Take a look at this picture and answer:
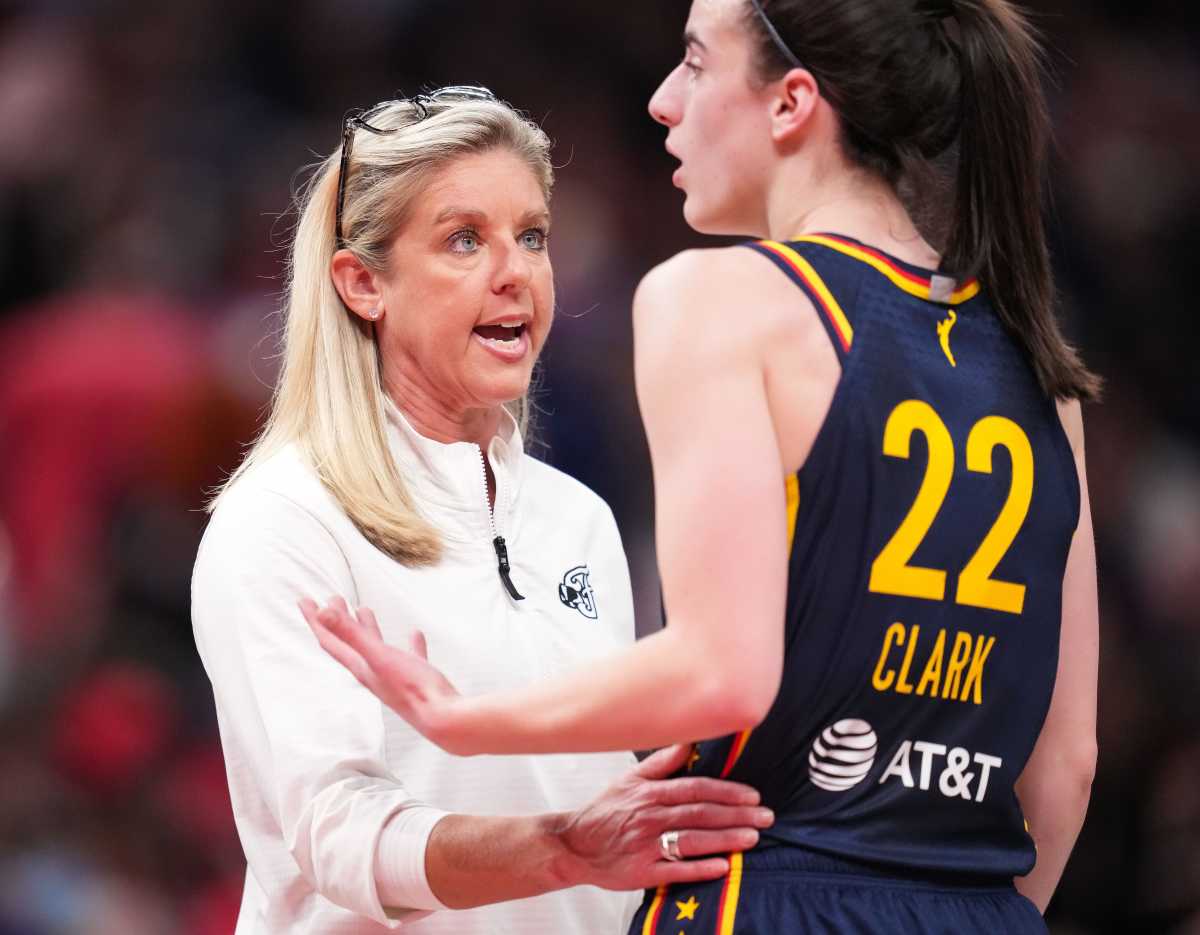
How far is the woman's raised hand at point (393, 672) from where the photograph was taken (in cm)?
215

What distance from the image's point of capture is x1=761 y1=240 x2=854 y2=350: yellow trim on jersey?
2.18m

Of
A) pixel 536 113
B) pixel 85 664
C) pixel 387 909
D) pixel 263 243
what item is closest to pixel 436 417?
pixel 387 909

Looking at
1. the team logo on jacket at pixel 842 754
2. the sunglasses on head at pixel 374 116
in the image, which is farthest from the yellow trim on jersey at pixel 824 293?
the sunglasses on head at pixel 374 116

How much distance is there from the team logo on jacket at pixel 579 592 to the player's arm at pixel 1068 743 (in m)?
0.83

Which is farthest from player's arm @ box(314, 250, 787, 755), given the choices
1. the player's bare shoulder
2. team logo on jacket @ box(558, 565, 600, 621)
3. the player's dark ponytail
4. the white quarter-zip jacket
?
team logo on jacket @ box(558, 565, 600, 621)

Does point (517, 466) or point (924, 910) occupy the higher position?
Answer: point (517, 466)

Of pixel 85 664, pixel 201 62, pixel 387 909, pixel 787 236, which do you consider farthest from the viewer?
pixel 201 62

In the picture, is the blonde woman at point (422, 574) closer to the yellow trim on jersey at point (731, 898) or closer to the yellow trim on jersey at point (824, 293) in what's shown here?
the yellow trim on jersey at point (731, 898)

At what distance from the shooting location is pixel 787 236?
92.5 inches

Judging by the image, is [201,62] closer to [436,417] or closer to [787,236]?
[436,417]

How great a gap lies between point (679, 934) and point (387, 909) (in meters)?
0.55

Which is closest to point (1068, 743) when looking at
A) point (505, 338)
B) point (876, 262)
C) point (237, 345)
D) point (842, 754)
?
point (842, 754)

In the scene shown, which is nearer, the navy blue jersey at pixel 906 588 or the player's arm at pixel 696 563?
the player's arm at pixel 696 563

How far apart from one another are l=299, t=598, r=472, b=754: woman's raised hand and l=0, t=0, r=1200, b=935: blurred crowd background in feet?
8.28
